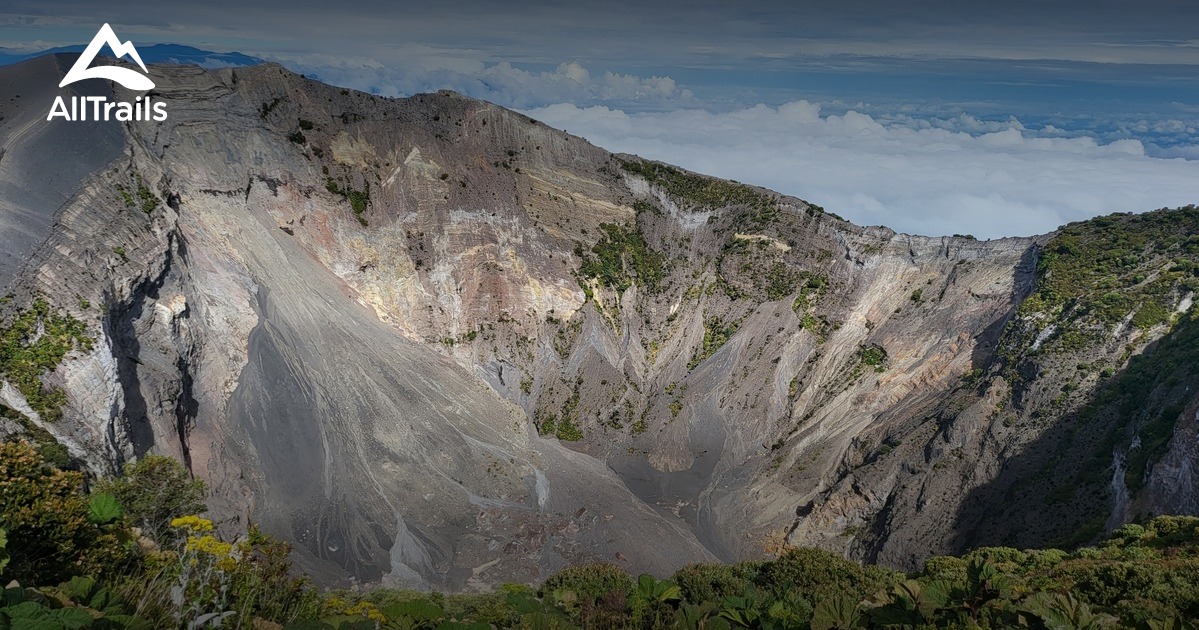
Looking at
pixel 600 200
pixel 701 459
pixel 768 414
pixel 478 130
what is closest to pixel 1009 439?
pixel 768 414

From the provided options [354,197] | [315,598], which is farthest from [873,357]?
[315,598]

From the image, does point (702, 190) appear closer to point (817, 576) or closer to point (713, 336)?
point (713, 336)

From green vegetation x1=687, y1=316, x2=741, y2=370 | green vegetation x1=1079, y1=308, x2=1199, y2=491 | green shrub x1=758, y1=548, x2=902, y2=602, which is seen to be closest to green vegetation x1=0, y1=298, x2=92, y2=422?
green shrub x1=758, y1=548, x2=902, y2=602

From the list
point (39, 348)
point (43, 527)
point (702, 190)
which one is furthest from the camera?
point (702, 190)

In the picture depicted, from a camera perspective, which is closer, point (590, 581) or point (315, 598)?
point (315, 598)

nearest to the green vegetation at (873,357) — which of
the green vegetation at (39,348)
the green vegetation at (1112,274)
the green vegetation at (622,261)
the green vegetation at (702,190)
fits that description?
the green vegetation at (1112,274)

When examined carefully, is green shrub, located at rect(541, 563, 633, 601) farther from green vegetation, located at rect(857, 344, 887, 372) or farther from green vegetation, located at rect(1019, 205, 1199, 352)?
green vegetation, located at rect(1019, 205, 1199, 352)

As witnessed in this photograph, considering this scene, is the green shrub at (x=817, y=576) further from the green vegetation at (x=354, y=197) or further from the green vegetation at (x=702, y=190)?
the green vegetation at (x=702, y=190)
